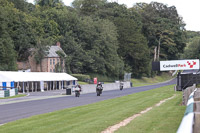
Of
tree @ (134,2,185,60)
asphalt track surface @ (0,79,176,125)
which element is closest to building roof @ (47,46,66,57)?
tree @ (134,2,185,60)

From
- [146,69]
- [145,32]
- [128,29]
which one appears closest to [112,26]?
[128,29]

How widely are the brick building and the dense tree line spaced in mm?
1299

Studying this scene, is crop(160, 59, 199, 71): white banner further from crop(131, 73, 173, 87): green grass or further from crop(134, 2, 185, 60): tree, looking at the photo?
crop(134, 2, 185, 60): tree

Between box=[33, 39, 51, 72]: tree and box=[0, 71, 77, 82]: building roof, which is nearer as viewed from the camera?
box=[0, 71, 77, 82]: building roof

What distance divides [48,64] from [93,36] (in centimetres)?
1895

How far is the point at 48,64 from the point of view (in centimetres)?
8519

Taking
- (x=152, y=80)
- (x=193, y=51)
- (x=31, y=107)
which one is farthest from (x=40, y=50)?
(x=193, y=51)

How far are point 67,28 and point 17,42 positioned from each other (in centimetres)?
1887

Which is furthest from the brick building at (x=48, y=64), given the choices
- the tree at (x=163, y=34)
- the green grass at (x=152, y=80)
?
the tree at (x=163, y=34)

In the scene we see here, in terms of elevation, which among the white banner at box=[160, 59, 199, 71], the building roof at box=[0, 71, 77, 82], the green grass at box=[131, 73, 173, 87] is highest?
the white banner at box=[160, 59, 199, 71]

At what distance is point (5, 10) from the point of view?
8238 centimetres

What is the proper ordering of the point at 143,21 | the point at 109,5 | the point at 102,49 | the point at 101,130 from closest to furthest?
the point at 101,130
the point at 102,49
the point at 109,5
the point at 143,21

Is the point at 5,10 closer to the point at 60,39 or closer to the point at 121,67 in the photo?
the point at 60,39

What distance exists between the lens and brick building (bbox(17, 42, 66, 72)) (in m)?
84.1
